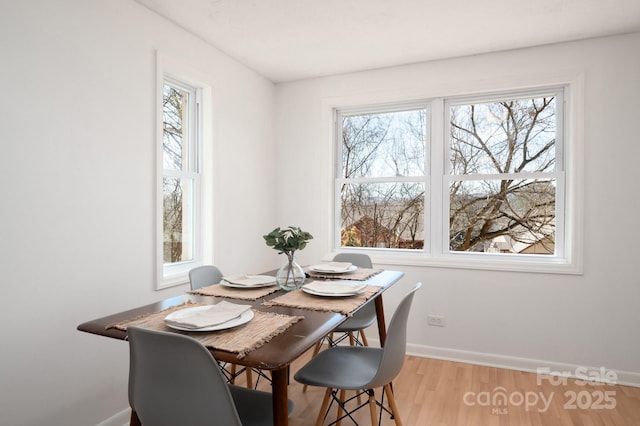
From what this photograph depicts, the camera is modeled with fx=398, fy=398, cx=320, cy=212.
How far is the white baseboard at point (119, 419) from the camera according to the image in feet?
7.23

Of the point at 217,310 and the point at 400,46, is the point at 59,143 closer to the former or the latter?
the point at 217,310

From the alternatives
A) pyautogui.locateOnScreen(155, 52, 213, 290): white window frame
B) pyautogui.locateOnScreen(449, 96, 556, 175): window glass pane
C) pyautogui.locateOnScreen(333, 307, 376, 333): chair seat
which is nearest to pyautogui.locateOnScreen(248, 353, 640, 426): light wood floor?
pyautogui.locateOnScreen(333, 307, 376, 333): chair seat

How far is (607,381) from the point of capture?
9.41 feet

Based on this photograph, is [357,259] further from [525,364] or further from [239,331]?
[239,331]

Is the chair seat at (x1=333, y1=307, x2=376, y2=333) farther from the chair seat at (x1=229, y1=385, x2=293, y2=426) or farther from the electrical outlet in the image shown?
the chair seat at (x1=229, y1=385, x2=293, y2=426)

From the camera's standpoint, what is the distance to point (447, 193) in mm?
3447

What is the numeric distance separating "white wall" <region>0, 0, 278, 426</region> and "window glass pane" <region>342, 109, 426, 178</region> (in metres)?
1.72

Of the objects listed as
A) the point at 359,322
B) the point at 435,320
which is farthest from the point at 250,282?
the point at 435,320

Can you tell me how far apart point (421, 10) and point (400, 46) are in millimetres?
555

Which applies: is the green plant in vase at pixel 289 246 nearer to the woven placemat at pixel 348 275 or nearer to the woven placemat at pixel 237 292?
the woven placemat at pixel 237 292

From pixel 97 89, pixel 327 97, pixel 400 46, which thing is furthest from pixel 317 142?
pixel 97 89

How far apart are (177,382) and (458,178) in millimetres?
2832

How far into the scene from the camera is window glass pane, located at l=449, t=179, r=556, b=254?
319 centimetres

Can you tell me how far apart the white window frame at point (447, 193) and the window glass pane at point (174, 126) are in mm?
1364
